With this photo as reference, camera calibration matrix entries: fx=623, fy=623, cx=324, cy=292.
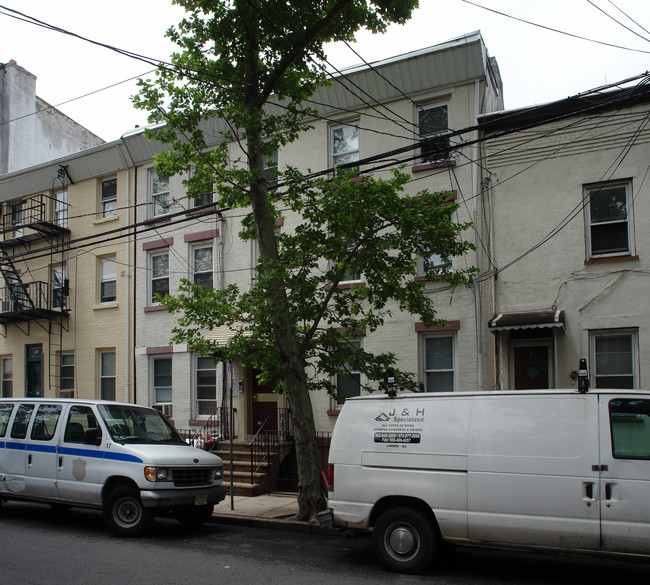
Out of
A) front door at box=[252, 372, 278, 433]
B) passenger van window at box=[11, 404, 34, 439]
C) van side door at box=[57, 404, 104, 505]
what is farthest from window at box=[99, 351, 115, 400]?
van side door at box=[57, 404, 104, 505]

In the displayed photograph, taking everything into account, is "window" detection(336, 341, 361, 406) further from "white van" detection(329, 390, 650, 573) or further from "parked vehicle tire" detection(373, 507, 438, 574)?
"parked vehicle tire" detection(373, 507, 438, 574)

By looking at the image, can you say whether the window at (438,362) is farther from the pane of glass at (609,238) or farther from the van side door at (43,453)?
the van side door at (43,453)

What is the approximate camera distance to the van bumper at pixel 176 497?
892 cm

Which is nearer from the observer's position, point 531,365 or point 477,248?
point 531,365

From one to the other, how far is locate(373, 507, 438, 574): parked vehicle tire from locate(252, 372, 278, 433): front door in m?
8.49

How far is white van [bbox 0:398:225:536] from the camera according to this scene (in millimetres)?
9109

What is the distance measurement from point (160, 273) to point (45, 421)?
326 inches

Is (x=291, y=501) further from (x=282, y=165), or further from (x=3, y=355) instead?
(x=3, y=355)

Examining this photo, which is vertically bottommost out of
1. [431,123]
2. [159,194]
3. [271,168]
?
[271,168]

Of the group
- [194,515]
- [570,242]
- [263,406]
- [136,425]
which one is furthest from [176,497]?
[570,242]

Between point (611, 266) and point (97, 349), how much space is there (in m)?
14.5

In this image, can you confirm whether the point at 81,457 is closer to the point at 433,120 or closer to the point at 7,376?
the point at 433,120

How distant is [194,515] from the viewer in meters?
10.0

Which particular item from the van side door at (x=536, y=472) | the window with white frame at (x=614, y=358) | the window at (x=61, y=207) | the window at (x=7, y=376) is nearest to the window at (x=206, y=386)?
the window at (x=61, y=207)
